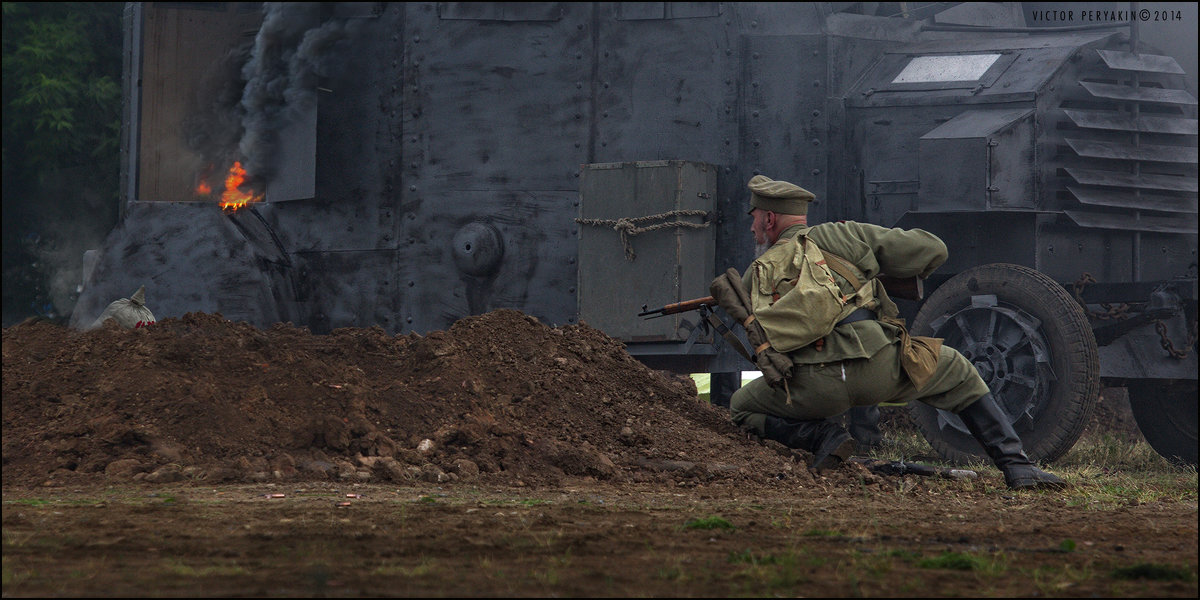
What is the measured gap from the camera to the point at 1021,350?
8.00m

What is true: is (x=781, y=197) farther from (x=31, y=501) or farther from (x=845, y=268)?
(x=31, y=501)

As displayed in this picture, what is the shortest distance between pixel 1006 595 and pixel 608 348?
452 cm

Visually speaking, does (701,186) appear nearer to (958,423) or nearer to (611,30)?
(611,30)

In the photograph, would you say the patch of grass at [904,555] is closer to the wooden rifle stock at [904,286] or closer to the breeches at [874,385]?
the breeches at [874,385]

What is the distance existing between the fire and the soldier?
5156mm

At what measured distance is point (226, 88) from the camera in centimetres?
1053


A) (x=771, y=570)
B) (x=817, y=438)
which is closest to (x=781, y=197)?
(x=817, y=438)

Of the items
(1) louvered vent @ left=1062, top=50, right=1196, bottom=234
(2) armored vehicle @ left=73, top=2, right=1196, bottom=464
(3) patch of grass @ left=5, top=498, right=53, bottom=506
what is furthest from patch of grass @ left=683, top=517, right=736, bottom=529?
(1) louvered vent @ left=1062, top=50, right=1196, bottom=234

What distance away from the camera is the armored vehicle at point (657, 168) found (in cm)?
844

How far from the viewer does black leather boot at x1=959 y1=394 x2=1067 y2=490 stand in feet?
20.3

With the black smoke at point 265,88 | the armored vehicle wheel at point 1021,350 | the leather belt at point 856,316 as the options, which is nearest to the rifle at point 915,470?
the leather belt at point 856,316

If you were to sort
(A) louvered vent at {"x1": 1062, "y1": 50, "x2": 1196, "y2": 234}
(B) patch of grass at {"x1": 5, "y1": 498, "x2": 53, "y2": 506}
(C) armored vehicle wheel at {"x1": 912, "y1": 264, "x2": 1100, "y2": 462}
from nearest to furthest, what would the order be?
1. (B) patch of grass at {"x1": 5, "y1": 498, "x2": 53, "y2": 506}
2. (C) armored vehicle wheel at {"x1": 912, "y1": 264, "x2": 1100, "y2": 462}
3. (A) louvered vent at {"x1": 1062, "y1": 50, "x2": 1196, "y2": 234}

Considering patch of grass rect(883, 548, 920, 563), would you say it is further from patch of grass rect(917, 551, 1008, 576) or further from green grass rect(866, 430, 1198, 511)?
green grass rect(866, 430, 1198, 511)

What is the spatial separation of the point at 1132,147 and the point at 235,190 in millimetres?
6640
